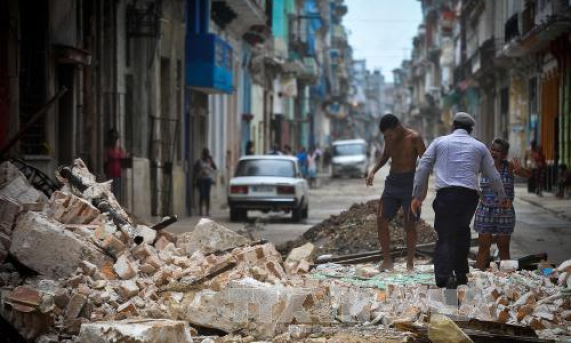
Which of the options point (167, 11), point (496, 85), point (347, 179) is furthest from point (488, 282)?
point (347, 179)

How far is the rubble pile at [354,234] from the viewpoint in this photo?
50.4 feet

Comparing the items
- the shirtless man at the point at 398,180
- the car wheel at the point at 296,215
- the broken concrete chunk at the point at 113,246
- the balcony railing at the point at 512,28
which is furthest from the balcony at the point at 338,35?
the broken concrete chunk at the point at 113,246

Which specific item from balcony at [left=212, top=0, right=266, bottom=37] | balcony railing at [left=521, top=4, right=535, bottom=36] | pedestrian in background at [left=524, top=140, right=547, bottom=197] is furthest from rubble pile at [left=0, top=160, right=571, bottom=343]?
balcony railing at [left=521, top=4, right=535, bottom=36]

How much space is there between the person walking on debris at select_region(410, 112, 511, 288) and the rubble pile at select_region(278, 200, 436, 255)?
4.77m

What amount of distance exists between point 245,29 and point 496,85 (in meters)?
17.3

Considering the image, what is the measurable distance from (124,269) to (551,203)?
785 inches

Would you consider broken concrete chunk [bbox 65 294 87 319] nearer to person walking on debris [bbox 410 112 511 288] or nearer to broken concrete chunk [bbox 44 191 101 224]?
broken concrete chunk [bbox 44 191 101 224]

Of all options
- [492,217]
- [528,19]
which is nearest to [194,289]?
[492,217]

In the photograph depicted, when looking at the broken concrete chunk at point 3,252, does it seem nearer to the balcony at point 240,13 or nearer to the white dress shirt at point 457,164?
the white dress shirt at point 457,164

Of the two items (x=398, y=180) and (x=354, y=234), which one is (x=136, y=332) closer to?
(x=398, y=180)

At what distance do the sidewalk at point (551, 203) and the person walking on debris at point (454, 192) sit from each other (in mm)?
14039

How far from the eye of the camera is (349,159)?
188 feet

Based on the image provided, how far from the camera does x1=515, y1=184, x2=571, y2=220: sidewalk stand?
2530cm

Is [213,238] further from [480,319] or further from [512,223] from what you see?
[480,319]
